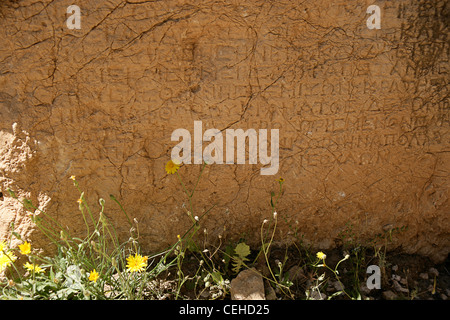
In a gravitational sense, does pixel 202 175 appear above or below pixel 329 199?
above

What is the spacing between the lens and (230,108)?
2.41m

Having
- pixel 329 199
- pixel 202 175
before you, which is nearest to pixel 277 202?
pixel 329 199

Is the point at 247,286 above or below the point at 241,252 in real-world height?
below

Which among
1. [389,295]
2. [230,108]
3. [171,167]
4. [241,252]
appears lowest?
[389,295]

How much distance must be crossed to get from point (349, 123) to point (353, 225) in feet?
2.20

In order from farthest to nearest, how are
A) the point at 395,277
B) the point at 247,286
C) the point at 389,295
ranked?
the point at 395,277 < the point at 389,295 < the point at 247,286

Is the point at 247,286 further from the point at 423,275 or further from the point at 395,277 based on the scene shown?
the point at 423,275

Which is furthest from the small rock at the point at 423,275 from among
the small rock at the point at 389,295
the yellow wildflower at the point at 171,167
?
the yellow wildflower at the point at 171,167

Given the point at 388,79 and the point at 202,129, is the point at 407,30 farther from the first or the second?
the point at 202,129

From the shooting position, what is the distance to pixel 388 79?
7.91 feet

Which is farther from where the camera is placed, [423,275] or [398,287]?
[423,275]

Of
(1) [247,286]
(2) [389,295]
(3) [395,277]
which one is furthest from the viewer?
(3) [395,277]

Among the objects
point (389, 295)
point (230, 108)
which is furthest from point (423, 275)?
point (230, 108)

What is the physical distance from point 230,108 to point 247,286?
1040 millimetres
